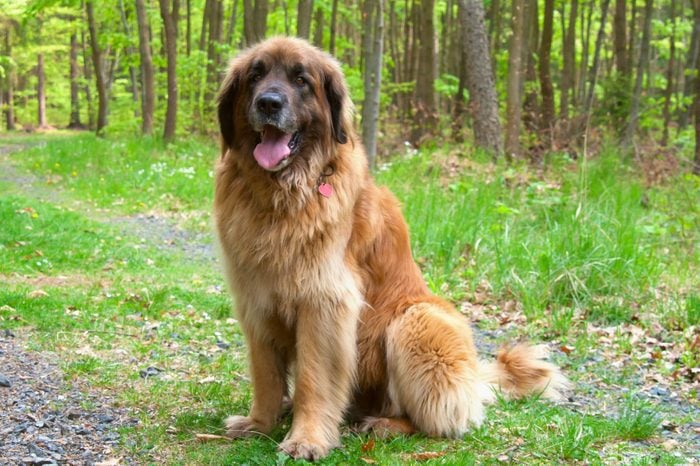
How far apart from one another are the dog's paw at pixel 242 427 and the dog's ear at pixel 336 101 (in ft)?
5.00

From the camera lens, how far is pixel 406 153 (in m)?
12.7

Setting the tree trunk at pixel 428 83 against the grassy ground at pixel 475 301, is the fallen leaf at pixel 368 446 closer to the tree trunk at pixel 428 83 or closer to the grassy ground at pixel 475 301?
the grassy ground at pixel 475 301

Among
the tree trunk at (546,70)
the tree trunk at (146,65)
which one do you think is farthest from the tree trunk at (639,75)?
the tree trunk at (146,65)

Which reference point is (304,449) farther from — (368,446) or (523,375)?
(523,375)

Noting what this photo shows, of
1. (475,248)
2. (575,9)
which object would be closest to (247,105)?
(475,248)

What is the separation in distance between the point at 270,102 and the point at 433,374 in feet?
5.17

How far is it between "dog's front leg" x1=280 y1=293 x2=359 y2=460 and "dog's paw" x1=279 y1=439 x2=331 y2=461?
3 cm

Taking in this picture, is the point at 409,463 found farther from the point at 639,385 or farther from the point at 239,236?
the point at 639,385

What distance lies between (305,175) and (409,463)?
4.76 ft

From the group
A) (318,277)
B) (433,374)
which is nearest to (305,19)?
(318,277)

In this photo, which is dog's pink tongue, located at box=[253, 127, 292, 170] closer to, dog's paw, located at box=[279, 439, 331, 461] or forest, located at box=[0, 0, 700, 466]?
forest, located at box=[0, 0, 700, 466]

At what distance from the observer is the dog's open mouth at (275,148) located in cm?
349

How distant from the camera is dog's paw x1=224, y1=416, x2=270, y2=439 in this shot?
3672 millimetres

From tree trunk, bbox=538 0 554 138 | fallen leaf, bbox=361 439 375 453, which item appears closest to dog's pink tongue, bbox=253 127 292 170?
fallen leaf, bbox=361 439 375 453
